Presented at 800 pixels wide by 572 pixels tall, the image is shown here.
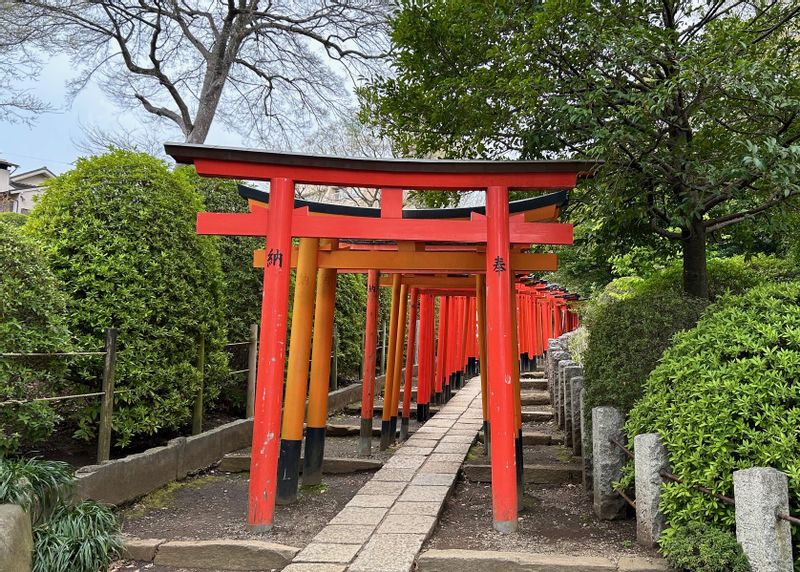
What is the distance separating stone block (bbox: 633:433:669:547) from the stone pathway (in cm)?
164

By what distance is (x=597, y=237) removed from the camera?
7617mm

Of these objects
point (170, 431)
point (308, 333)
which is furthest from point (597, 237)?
point (170, 431)

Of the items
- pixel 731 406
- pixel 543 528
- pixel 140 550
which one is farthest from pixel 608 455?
pixel 140 550

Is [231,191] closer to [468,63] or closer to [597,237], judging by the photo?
[468,63]

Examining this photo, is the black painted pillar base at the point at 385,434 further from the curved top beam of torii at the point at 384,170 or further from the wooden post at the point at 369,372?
the curved top beam of torii at the point at 384,170

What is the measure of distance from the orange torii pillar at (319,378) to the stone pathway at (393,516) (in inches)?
29.1

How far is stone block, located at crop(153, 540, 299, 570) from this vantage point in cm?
474

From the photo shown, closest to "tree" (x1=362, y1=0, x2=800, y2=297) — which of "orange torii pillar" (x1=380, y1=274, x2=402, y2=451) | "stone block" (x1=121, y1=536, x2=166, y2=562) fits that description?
"orange torii pillar" (x1=380, y1=274, x2=402, y2=451)

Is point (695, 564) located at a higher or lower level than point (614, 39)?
lower

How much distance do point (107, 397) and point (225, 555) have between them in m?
2.30

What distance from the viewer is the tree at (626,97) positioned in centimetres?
519

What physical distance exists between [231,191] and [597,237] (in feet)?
18.5

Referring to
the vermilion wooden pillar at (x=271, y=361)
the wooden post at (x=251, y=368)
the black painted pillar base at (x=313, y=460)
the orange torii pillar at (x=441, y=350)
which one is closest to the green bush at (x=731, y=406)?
the vermilion wooden pillar at (x=271, y=361)

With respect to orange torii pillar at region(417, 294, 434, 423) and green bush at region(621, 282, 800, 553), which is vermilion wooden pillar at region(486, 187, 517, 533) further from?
orange torii pillar at region(417, 294, 434, 423)
